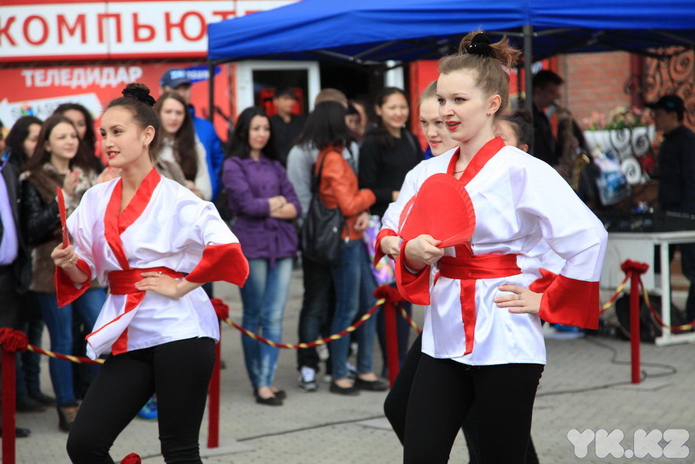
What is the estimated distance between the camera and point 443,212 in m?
3.15

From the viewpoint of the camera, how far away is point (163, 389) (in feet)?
11.9

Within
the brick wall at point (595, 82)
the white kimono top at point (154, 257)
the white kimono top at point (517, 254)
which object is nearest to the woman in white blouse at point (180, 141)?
the white kimono top at point (154, 257)

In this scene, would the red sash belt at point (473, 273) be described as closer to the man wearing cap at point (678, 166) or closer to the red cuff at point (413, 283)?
the red cuff at point (413, 283)

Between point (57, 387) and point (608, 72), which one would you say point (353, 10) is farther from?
point (608, 72)

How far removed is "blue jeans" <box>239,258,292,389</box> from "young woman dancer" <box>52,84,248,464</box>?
2634 mm

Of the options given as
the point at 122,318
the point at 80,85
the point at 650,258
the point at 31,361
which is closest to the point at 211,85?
the point at 31,361

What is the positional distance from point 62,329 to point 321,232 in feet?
5.86

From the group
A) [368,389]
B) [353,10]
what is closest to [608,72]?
[353,10]

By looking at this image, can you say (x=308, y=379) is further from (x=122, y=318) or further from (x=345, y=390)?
(x=122, y=318)

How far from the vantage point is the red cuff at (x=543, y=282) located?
3268mm

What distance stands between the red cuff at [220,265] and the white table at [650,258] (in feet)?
17.1

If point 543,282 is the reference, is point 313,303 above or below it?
below

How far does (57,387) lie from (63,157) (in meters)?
1.43

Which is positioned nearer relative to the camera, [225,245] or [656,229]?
[225,245]
